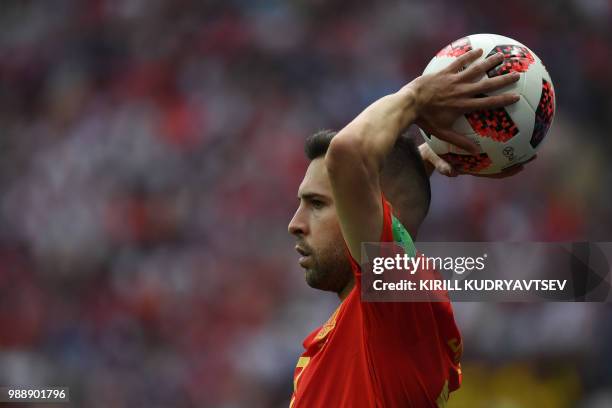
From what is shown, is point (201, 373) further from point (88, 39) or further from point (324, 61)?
point (88, 39)

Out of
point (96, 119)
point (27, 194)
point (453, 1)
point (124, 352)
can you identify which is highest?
point (453, 1)

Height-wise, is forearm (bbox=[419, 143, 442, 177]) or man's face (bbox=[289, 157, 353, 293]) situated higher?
forearm (bbox=[419, 143, 442, 177])

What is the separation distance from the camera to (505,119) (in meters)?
2.85

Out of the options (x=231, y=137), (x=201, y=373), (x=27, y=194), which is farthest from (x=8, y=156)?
(x=201, y=373)

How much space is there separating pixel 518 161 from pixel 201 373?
5261 millimetres

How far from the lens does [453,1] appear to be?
26.8ft

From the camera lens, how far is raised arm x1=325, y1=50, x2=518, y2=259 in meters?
2.60

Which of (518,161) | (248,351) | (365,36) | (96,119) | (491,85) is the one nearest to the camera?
(491,85)

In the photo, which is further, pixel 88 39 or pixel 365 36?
pixel 88 39

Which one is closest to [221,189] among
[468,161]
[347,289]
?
[347,289]

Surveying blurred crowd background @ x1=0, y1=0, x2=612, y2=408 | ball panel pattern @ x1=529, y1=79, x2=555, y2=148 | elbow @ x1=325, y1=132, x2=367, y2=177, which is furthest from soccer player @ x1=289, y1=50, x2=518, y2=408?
blurred crowd background @ x1=0, y1=0, x2=612, y2=408

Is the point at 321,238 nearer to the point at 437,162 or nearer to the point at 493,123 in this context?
the point at 437,162

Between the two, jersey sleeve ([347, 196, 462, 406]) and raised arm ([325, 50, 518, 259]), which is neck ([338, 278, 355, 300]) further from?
raised arm ([325, 50, 518, 259])

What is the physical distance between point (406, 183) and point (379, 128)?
0.61m
